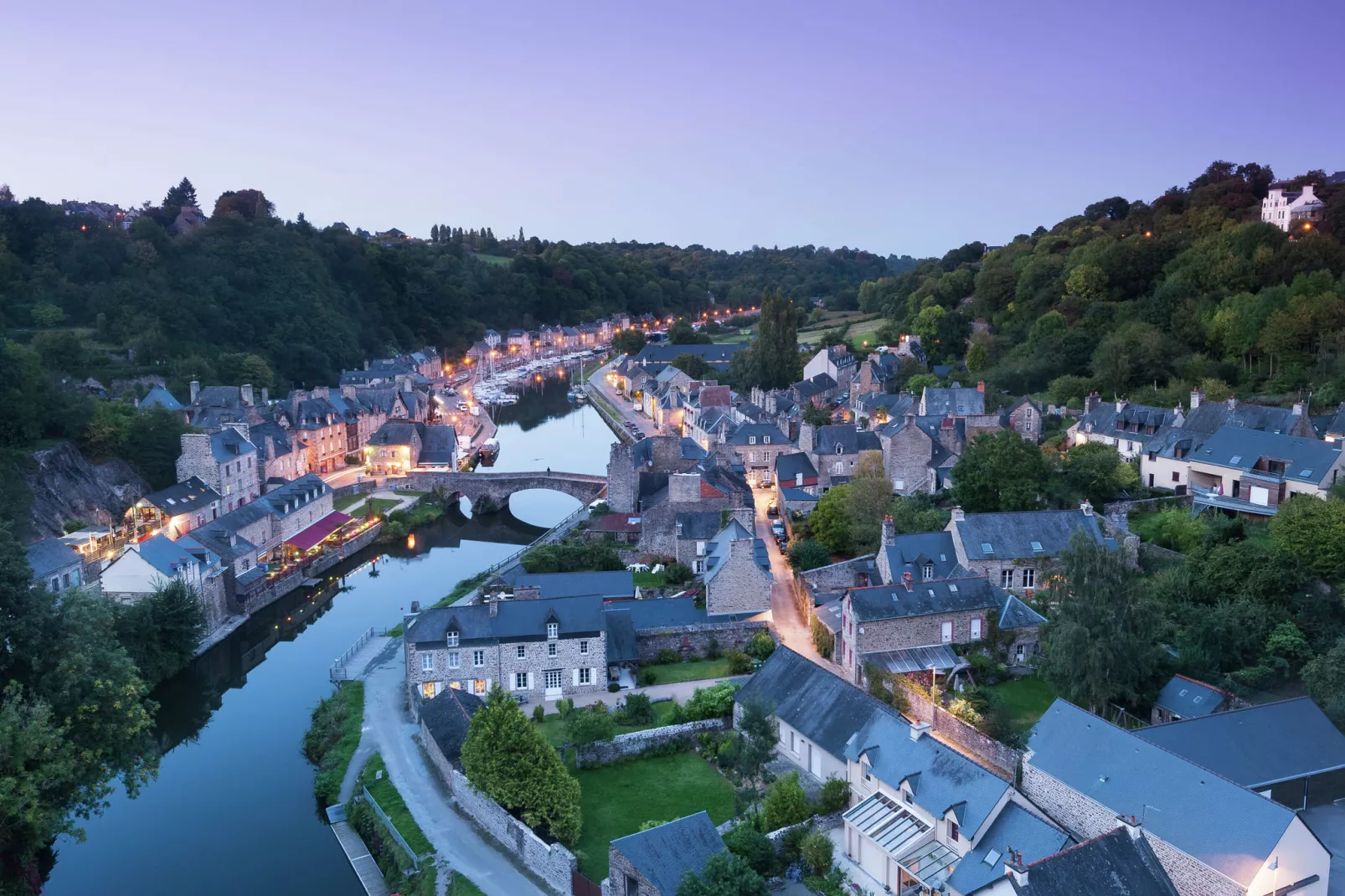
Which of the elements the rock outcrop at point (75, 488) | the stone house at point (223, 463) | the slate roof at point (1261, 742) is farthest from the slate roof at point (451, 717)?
the stone house at point (223, 463)

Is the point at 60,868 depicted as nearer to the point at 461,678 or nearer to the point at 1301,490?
the point at 461,678

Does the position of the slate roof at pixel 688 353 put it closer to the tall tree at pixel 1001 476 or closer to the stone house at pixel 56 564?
the tall tree at pixel 1001 476

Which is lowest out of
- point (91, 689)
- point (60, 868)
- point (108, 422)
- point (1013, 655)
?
point (60, 868)

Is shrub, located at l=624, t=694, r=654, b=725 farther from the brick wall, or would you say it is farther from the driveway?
the driveway

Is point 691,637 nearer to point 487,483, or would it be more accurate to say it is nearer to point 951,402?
point 951,402

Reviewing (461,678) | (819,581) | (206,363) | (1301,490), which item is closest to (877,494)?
(819,581)

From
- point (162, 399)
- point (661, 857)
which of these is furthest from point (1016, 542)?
point (162, 399)
